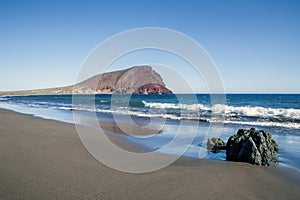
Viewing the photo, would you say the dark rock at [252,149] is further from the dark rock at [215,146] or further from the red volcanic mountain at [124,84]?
the red volcanic mountain at [124,84]

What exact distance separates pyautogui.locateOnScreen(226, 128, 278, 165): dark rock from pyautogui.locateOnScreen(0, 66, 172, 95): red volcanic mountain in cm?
862

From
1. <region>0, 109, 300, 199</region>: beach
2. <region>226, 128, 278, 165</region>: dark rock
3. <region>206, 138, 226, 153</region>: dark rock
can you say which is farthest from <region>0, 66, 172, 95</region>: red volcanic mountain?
<region>226, 128, 278, 165</region>: dark rock

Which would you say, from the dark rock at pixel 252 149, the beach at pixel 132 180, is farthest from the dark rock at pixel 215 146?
the beach at pixel 132 180

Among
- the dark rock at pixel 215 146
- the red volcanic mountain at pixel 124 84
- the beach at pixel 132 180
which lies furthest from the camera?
the red volcanic mountain at pixel 124 84

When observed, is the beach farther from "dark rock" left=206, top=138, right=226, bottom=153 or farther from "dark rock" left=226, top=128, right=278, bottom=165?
"dark rock" left=206, top=138, right=226, bottom=153

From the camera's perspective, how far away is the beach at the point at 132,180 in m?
4.04

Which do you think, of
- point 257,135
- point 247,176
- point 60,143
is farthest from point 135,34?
point 247,176

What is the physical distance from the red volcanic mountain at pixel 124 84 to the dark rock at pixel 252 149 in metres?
8.62

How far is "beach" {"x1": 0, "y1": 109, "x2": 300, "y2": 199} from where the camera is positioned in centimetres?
404

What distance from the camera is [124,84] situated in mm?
64812

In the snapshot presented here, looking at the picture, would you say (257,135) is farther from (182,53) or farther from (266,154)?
(182,53)

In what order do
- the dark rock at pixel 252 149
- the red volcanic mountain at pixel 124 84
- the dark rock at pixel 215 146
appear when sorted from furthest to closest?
the red volcanic mountain at pixel 124 84, the dark rock at pixel 215 146, the dark rock at pixel 252 149

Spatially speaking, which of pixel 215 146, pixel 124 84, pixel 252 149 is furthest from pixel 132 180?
pixel 124 84

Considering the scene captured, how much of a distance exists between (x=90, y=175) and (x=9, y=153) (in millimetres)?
3040
